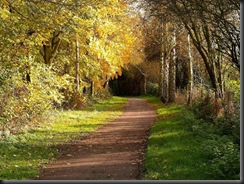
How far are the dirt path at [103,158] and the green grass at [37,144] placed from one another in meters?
0.49

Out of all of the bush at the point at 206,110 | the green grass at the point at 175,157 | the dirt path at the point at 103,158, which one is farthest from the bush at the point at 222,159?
the bush at the point at 206,110

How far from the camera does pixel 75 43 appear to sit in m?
26.1

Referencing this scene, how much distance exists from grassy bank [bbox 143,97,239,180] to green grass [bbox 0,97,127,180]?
3179 mm

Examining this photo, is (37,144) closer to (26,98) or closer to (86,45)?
(26,98)

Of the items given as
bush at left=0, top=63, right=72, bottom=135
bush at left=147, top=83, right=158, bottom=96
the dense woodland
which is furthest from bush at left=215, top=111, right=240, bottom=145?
bush at left=147, top=83, right=158, bottom=96

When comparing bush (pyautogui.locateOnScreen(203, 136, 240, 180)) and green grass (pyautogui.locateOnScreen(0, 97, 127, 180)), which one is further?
green grass (pyautogui.locateOnScreen(0, 97, 127, 180))

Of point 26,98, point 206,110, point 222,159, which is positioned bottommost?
point 222,159

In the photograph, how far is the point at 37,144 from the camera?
13078 millimetres

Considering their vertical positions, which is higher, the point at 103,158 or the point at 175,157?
the point at 175,157

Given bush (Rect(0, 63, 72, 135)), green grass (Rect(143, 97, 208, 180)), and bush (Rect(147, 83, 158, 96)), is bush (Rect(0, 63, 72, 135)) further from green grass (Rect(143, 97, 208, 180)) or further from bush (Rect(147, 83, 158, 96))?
bush (Rect(147, 83, 158, 96))

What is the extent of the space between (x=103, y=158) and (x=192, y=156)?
2.72 meters

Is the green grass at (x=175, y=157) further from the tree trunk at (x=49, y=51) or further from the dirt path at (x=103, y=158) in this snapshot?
the tree trunk at (x=49, y=51)

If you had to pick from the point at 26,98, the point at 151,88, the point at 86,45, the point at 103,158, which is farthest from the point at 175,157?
the point at 151,88

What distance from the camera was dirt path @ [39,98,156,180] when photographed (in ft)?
29.1
